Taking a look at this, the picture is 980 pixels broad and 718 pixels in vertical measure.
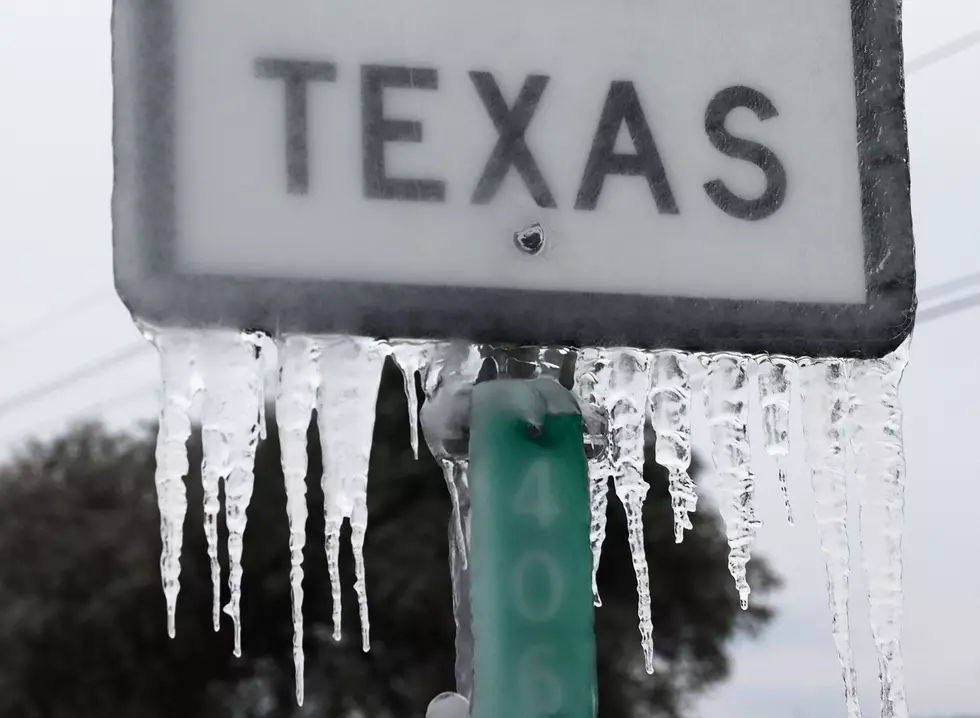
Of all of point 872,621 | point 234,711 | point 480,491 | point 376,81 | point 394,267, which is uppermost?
point 376,81

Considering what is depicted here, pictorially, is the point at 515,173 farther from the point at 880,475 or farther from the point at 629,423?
the point at 880,475

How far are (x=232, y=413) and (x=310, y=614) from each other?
6891 mm

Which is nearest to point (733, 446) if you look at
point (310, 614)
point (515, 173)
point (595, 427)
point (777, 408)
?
point (777, 408)

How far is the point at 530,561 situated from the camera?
1.93 ft

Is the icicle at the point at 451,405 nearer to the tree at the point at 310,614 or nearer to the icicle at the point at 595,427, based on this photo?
the icicle at the point at 595,427

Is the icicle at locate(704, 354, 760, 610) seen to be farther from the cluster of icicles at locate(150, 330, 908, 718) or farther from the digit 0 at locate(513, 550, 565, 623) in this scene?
the digit 0 at locate(513, 550, 565, 623)

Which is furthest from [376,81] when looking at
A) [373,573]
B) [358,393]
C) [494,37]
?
[373,573]

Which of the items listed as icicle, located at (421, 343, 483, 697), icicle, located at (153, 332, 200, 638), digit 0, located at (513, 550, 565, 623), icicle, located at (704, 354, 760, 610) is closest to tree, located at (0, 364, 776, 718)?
icicle, located at (153, 332, 200, 638)

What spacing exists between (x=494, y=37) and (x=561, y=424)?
8.8 inches

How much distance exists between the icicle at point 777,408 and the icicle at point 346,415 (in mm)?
238

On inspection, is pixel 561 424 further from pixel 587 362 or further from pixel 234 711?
pixel 234 711

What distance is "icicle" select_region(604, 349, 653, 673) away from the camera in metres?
0.77

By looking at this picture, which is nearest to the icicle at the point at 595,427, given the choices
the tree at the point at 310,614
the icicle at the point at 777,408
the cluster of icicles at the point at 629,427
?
the cluster of icicles at the point at 629,427

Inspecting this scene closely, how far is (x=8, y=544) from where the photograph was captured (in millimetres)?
7957
